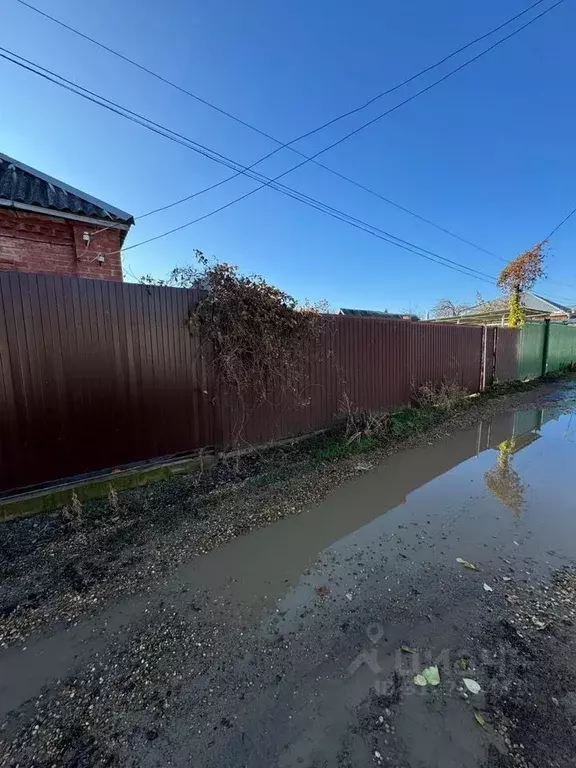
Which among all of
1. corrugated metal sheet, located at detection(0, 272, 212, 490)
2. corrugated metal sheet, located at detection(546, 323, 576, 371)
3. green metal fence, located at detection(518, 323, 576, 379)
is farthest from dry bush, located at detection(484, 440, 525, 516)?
corrugated metal sheet, located at detection(546, 323, 576, 371)

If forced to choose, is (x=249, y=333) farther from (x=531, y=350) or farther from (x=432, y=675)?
(x=531, y=350)

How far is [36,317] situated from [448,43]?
8.06 meters

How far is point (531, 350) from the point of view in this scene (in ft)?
40.8

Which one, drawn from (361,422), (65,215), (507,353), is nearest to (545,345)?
(507,353)

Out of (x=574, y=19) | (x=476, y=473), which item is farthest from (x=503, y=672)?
(x=574, y=19)

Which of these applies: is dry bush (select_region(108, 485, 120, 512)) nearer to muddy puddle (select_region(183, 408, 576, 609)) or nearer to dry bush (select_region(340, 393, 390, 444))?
muddy puddle (select_region(183, 408, 576, 609))

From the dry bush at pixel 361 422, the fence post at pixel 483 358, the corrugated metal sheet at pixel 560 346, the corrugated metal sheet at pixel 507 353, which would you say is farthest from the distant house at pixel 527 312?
the dry bush at pixel 361 422

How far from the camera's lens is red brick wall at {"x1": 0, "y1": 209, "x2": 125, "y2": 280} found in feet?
16.6

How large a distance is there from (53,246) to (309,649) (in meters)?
6.47

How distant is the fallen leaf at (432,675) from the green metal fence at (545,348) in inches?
505

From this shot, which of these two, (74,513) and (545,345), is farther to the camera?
(545,345)

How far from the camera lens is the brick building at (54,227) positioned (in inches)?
199

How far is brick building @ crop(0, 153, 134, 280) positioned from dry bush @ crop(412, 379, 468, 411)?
21.1 feet

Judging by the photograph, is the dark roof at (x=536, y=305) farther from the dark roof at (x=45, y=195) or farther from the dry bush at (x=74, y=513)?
the dry bush at (x=74, y=513)
